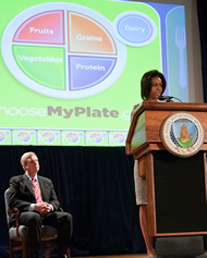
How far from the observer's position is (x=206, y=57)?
4.85m

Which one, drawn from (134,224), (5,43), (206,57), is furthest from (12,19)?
(134,224)

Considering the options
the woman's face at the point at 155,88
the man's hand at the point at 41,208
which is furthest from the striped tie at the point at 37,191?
the woman's face at the point at 155,88

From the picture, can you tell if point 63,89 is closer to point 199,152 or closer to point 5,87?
point 5,87

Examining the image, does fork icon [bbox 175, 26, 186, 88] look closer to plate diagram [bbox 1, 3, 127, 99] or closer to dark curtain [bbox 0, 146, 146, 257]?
plate diagram [bbox 1, 3, 127, 99]

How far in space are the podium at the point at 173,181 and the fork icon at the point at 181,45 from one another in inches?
110

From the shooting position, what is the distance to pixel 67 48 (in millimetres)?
4375

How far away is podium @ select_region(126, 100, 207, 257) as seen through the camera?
1.83m

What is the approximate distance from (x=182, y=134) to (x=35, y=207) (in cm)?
182

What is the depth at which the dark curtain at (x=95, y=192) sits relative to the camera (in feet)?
14.5

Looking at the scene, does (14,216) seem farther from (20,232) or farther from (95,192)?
(95,192)

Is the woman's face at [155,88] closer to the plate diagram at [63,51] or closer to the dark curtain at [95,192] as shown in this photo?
the plate diagram at [63,51]

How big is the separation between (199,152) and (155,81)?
56 centimetres

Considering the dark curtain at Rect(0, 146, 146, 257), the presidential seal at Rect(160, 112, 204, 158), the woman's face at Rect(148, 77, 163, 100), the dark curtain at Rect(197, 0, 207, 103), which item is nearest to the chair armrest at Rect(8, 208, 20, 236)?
the dark curtain at Rect(0, 146, 146, 257)

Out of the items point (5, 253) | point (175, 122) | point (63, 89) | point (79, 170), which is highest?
point (63, 89)
